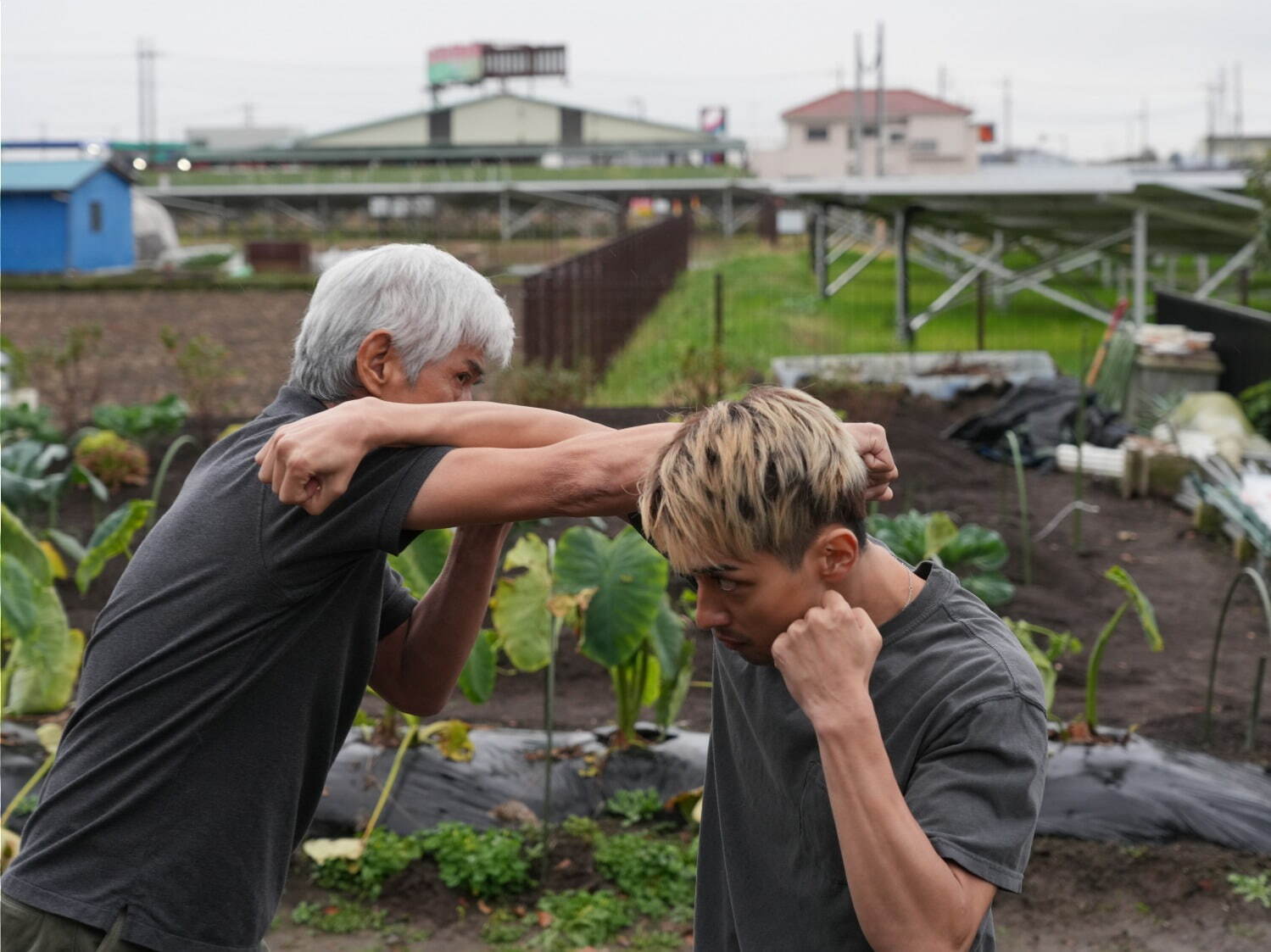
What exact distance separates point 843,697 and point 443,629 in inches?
39.9

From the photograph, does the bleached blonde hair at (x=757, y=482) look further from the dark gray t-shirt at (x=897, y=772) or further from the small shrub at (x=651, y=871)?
the small shrub at (x=651, y=871)

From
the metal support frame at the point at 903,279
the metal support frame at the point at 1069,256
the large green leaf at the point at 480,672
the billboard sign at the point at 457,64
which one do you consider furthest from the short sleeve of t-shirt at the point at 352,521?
the billboard sign at the point at 457,64

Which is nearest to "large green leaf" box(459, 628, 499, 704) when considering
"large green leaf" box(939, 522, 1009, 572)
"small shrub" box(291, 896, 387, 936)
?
"small shrub" box(291, 896, 387, 936)

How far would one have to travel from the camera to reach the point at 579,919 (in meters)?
4.32

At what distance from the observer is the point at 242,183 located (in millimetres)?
52625

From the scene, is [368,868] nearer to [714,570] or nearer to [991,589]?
[991,589]

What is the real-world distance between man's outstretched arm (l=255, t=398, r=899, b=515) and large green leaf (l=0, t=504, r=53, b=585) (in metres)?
3.09

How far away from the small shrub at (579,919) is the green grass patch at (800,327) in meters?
7.79

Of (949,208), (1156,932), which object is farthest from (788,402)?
(949,208)

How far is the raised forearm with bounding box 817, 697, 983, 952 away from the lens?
5.09 feet

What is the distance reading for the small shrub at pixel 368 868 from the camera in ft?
15.0

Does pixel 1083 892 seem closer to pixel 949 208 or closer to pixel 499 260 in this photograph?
pixel 949 208

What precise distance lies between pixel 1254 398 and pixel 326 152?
57.7m

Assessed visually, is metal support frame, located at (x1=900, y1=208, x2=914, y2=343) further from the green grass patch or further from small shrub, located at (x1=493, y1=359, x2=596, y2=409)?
small shrub, located at (x1=493, y1=359, x2=596, y2=409)
